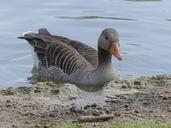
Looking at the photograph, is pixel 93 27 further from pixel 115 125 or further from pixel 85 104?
pixel 115 125

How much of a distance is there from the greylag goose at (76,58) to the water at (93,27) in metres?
0.42

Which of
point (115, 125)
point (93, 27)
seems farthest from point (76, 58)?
point (115, 125)

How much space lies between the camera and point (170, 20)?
16.0m

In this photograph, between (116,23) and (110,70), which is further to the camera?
(116,23)

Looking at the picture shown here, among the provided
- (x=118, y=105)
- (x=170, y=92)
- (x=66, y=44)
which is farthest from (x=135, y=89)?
(x=66, y=44)

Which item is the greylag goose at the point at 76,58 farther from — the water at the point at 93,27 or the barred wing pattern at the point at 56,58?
the water at the point at 93,27

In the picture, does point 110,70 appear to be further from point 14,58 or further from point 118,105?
point 118,105

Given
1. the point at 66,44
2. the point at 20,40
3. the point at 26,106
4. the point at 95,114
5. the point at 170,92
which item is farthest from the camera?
the point at 20,40

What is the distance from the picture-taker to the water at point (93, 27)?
13.5 m

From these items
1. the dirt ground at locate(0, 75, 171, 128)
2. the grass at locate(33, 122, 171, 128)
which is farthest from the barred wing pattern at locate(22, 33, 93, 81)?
the grass at locate(33, 122, 171, 128)

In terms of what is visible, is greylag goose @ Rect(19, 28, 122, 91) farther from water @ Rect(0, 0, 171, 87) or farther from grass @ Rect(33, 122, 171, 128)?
grass @ Rect(33, 122, 171, 128)

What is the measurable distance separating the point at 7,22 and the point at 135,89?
6.32m

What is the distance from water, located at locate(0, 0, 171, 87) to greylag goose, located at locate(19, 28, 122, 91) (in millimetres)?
422

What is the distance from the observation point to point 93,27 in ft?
51.9
